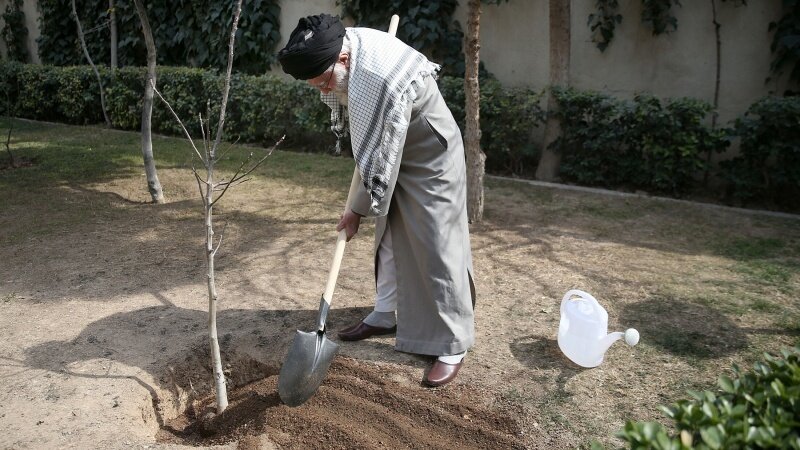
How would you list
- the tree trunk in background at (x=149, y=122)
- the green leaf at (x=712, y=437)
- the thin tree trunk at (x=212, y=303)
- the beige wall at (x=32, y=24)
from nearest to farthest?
the green leaf at (x=712, y=437) < the thin tree trunk at (x=212, y=303) < the tree trunk in background at (x=149, y=122) < the beige wall at (x=32, y=24)

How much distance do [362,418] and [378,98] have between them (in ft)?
4.68

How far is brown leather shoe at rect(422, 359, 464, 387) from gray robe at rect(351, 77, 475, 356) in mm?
64

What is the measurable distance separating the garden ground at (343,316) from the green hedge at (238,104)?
114 centimetres

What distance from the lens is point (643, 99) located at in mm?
Answer: 6801

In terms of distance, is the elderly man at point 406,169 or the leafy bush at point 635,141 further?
the leafy bush at point 635,141

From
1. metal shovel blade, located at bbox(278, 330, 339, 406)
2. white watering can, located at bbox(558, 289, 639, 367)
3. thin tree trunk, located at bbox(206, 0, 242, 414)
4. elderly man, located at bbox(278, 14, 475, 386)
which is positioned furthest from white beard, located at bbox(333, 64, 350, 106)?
white watering can, located at bbox(558, 289, 639, 367)

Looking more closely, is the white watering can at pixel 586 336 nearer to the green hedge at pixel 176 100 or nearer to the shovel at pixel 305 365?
the shovel at pixel 305 365

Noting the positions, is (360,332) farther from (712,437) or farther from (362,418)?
(712,437)

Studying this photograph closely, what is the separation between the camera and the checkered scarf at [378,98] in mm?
2938

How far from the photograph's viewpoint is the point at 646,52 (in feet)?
24.3

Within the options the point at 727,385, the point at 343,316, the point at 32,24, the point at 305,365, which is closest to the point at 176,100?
the point at 32,24

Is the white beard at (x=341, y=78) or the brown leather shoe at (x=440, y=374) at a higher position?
the white beard at (x=341, y=78)

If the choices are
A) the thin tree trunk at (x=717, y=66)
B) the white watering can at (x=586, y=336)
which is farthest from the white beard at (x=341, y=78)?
the thin tree trunk at (x=717, y=66)

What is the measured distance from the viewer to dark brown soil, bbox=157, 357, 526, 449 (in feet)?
9.43
